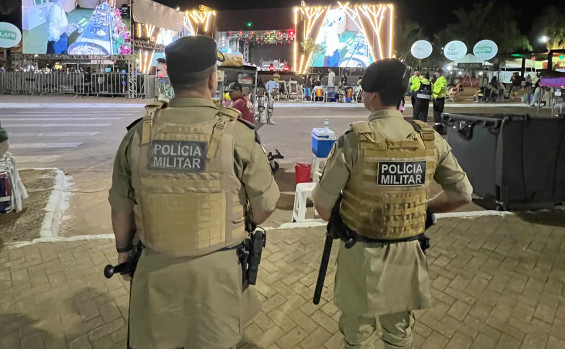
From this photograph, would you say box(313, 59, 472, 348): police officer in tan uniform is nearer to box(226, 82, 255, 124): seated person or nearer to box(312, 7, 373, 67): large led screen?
box(226, 82, 255, 124): seated person

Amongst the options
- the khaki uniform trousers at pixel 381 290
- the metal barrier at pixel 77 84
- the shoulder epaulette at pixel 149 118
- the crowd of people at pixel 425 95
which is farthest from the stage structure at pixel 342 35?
the shoulder epaulette at pixel 149 118

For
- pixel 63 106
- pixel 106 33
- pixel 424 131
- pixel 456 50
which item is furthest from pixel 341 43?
pixel 424 131

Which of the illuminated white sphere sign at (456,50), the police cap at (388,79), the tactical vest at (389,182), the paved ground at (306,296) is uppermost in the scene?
the illuminated white sphere sign at (456,50)

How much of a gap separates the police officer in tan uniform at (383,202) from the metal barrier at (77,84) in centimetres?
2533

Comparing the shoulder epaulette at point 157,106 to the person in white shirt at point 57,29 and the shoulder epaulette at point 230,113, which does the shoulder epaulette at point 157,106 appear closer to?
the shoulder epaulette at point 230,113

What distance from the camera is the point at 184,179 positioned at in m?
1.77

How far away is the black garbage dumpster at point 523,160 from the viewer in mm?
5594

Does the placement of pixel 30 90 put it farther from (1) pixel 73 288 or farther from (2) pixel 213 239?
(2) pixel 213 239

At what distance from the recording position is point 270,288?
3.66 m

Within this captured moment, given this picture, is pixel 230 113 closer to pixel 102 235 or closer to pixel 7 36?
pixel 102 235

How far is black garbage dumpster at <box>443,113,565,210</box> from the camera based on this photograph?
18.4 ft

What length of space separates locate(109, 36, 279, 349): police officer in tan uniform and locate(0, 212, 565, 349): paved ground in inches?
46.1

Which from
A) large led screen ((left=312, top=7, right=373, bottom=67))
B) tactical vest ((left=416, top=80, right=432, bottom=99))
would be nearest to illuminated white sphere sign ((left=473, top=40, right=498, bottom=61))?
large led screen ((left=312, top=7, right=373, bottom=67))

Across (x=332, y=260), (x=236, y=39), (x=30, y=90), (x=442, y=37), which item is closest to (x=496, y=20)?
(x=442, y=37)
